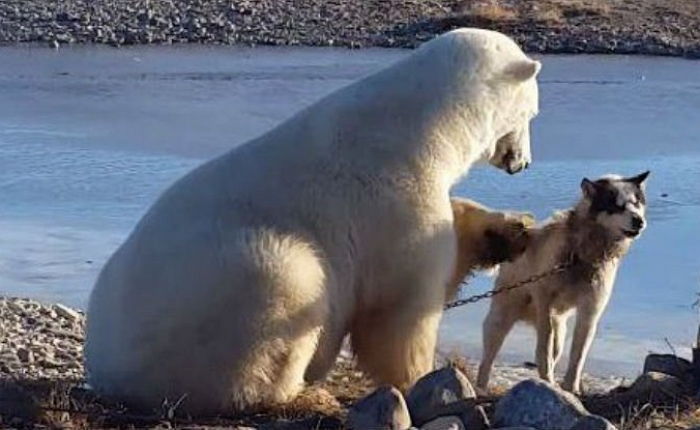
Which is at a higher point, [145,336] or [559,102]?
[145,336]

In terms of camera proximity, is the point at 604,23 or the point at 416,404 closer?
the point at 416,404

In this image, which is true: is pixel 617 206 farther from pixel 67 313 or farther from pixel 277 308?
pixel 67 313

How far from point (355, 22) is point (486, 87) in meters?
28.7

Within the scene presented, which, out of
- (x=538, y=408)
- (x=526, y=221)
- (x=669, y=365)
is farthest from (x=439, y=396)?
(x=526, y=221)

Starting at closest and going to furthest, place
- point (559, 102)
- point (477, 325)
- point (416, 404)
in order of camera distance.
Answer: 1. point (416, 404)
2. point (477, 325)
3. point (559, 102)

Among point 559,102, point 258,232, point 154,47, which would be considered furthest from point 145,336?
point 154,47

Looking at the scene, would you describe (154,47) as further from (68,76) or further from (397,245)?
(397,245)

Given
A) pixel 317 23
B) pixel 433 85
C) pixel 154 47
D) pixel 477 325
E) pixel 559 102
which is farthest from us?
pixel 317 23

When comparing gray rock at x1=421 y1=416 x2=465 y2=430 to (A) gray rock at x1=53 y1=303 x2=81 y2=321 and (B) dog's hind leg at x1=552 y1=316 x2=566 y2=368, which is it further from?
(A) gray rock at x1=53 y1=303 x2=81 y2=321

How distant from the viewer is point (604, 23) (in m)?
35.3

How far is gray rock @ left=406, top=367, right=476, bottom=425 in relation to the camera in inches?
264

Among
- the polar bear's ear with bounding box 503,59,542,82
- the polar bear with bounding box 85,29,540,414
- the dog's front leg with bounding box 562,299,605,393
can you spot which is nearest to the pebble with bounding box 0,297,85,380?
the polar bear with bounding box 85,29,540,414

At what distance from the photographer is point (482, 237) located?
8.19 metres

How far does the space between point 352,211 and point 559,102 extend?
57.2 ft
